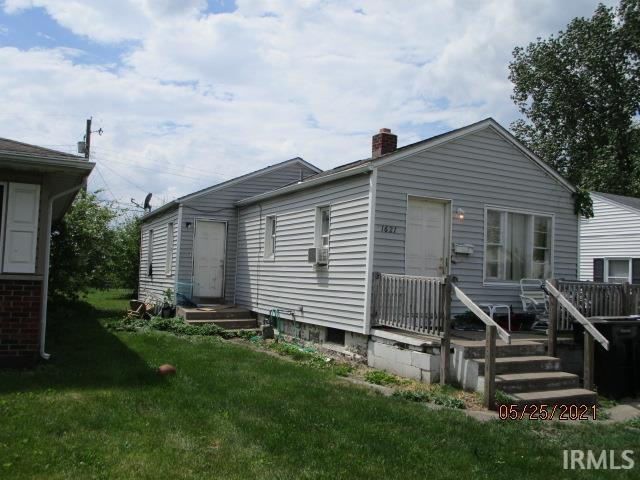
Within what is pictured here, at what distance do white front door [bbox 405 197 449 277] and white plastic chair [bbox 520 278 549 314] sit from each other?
2.01 meters

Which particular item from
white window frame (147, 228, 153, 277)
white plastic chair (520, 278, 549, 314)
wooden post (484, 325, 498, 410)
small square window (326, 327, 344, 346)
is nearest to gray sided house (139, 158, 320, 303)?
white window frame (147, 228, 153, 277)

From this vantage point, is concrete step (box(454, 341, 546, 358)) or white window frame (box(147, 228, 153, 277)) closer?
concrete step (box(454, 341, 546, 358))

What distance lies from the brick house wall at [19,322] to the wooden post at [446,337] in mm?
5656

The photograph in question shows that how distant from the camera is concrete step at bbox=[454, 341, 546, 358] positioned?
830 centimetres

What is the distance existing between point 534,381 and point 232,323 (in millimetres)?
8004

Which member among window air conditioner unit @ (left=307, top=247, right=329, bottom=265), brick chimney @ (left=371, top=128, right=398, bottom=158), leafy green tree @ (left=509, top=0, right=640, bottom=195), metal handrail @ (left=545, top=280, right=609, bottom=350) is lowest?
metal handrail @ (left=545, top=280, right=609, bottom=350)

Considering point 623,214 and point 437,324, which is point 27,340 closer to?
point 437,324

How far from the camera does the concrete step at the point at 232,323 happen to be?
45.5 ft

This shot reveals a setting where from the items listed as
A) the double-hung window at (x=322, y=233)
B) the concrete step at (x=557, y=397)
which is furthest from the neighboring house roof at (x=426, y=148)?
the concrete step at (x=557, y=397)

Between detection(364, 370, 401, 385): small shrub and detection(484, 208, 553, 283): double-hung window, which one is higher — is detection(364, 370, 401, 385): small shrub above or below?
below

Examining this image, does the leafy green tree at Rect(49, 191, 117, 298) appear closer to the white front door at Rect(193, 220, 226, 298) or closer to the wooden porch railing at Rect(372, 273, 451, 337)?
the white front door at Rect(193, 220, 226, 298)

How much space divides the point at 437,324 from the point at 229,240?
902cm

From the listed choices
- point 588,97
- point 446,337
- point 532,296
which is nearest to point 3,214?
point 446,337
